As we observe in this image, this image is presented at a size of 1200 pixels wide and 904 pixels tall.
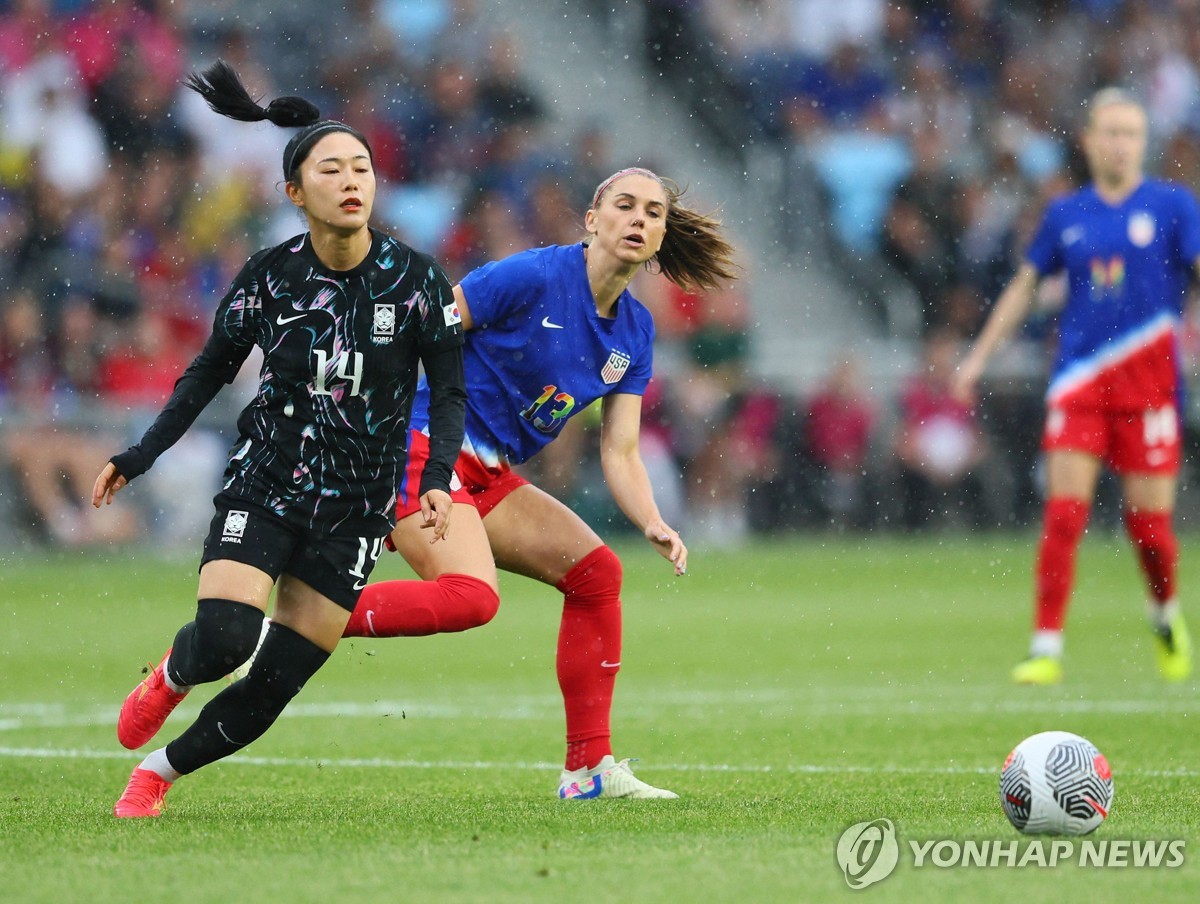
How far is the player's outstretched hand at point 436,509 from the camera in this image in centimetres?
564

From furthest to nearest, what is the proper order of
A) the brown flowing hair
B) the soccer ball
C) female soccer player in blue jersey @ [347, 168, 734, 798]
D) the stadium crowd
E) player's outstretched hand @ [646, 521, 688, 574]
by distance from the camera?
the stadium crowd, the brown flowing hair, female soccer player in blue jersey @ [347, 168, 734, 798], player's outstretched hand @ [646, 521, 688, 574], the soccer ball

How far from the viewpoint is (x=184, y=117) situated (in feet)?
59.2

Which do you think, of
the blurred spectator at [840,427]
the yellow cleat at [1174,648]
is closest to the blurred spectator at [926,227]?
the blurred spectator at [840,427]

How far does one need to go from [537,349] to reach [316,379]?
1148mm

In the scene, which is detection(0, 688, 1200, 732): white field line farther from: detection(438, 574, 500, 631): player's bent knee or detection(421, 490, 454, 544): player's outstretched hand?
detection(421, 490, 454, 544): player's outstretched hand

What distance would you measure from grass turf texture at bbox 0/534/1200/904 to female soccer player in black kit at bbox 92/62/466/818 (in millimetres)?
446

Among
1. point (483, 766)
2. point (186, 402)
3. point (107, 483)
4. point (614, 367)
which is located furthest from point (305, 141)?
point (483, 766)

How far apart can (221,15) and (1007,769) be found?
16.6 metres

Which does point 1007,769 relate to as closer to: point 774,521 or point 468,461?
point 468,461

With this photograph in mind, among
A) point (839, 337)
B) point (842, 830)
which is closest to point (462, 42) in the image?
point (839, 337)

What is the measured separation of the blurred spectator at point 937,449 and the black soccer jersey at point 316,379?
46.3 feet

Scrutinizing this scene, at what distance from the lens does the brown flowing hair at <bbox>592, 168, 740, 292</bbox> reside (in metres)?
7.02

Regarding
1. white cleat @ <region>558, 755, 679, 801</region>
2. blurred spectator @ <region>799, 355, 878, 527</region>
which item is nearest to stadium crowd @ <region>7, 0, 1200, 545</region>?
blurred spectator @ <region>799, 355, 878, 527</region>

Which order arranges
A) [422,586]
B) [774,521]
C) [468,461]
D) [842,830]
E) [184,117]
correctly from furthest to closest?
[774,521] → [184,117] → [468,461] → [422,586] → [842,830]
